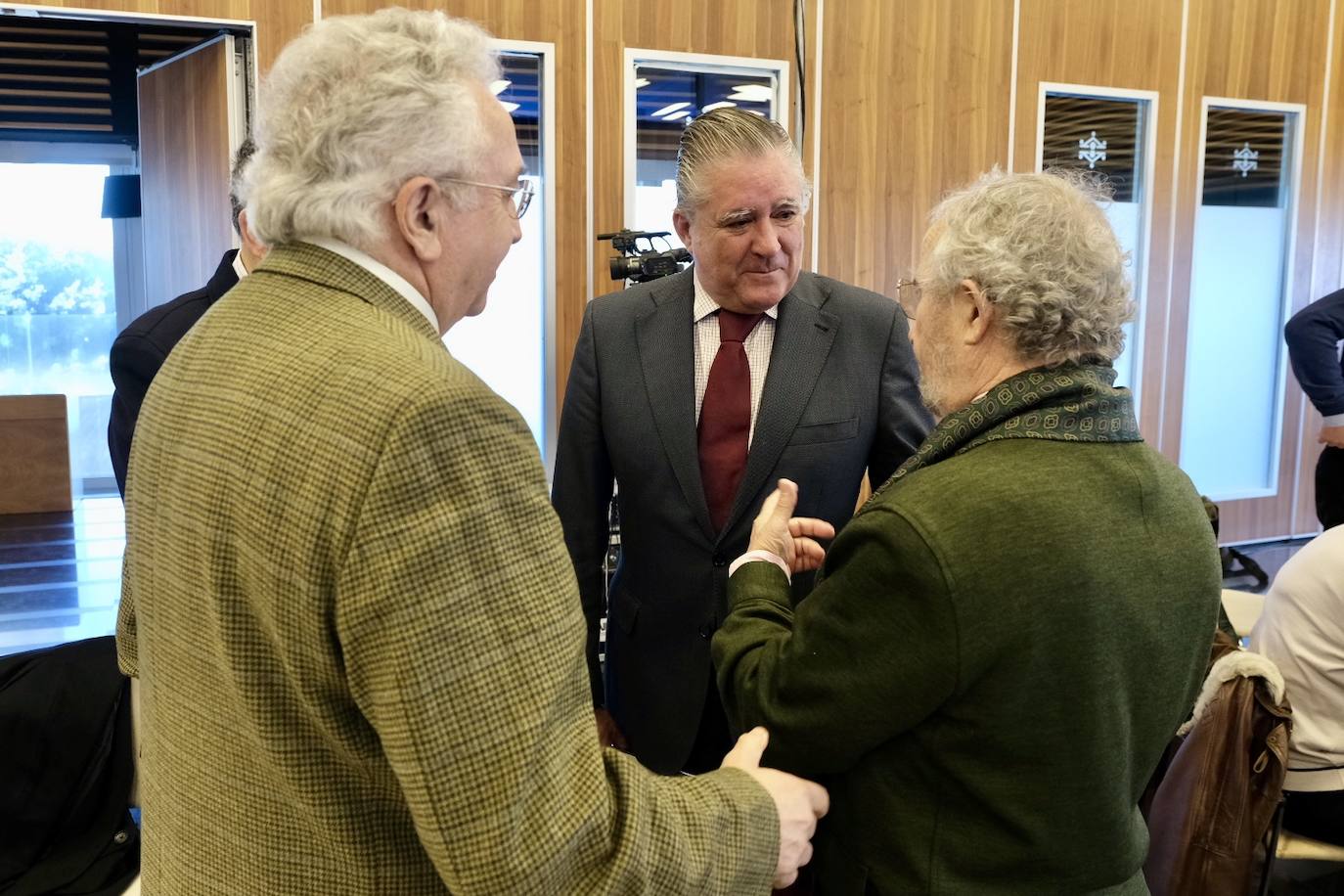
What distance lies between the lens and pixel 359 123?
3.28 ft

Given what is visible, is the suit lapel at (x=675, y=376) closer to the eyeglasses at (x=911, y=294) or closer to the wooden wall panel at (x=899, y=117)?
the eyeglasses at (x=911, y=294)

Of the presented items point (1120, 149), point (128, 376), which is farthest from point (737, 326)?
point (1120, 149)

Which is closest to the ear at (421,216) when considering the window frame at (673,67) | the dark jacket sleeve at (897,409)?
the dark jacket sleeve at (897,409)

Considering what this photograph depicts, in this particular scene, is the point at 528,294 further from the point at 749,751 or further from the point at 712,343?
the point at 749,751

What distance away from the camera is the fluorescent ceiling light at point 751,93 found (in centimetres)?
510

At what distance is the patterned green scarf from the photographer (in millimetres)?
1269

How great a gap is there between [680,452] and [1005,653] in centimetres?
93

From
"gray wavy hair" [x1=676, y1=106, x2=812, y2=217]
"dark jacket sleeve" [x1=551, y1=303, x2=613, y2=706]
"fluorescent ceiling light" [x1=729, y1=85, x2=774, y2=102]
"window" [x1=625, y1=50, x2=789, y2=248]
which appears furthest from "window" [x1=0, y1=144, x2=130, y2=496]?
"gray wavy hair" [x1=676, y1=106, x2=812, y2=217]

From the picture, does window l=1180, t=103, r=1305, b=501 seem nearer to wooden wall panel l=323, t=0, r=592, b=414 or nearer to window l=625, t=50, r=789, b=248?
window l=625, t=50, r=789, b=248

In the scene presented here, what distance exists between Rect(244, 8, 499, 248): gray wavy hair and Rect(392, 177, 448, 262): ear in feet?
0.03

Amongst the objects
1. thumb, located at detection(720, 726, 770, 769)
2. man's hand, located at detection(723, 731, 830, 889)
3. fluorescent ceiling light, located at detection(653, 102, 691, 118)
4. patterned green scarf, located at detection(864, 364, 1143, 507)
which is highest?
fluorescent ceiling light, located at detection(653, 102, 691, 118)

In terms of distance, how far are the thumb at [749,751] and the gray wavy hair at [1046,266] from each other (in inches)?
21.8

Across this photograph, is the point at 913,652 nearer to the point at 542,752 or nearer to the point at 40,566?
the point at 542,752

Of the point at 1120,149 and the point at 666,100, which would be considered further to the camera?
the point at 1120,149
